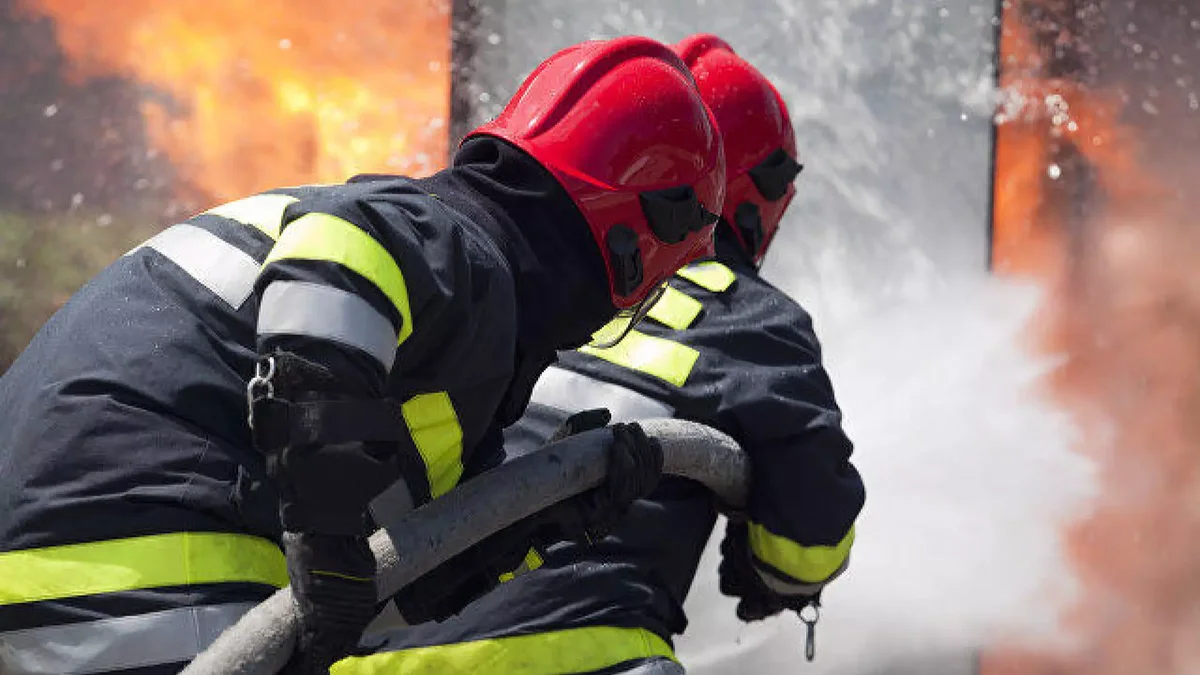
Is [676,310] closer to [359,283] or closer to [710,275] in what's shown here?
[710,275]

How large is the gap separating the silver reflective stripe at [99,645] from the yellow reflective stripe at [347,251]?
0.48 m

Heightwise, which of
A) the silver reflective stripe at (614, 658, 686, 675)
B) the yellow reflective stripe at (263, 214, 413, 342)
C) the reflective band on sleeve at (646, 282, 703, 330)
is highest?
the reflective band on sleeve at (646, 282, 703, 330)

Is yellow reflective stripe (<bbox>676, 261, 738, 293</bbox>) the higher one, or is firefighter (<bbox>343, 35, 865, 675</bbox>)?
yellow reflective stripe (<bbox>676, 261, 738, 293</bbox>)

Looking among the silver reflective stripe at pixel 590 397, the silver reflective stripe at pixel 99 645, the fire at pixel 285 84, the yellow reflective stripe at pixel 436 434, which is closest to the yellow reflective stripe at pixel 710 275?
the silver reflective stripe at pixel 590 397

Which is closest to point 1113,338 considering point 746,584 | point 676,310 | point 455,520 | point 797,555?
point 746,584

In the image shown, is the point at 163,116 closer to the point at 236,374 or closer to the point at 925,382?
the point at 925,382

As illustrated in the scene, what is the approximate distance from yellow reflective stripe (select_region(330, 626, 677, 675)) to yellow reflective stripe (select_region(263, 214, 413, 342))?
3.56ft

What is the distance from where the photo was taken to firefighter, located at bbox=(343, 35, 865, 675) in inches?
111

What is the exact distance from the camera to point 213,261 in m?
2.00

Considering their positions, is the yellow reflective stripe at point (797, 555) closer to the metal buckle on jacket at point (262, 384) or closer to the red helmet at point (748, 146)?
the red helmet at point (748, 146)

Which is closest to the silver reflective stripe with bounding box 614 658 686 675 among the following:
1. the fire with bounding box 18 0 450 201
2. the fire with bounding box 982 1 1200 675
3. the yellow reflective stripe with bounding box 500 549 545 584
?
the yellow reflective stripe with bounding box 500 549 545 584

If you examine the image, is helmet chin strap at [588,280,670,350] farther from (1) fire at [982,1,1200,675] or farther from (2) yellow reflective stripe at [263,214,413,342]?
(1) fire at [982,1,1200,675]

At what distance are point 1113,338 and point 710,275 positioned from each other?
2618 mm

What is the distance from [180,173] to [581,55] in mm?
3534
